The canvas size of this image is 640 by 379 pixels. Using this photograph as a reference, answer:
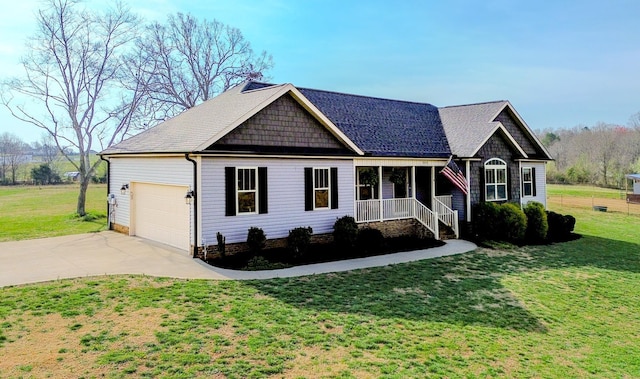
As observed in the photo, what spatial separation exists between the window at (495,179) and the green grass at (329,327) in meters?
8.10

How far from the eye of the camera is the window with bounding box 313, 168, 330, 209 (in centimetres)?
1519

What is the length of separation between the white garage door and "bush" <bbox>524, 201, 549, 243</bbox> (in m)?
15.0

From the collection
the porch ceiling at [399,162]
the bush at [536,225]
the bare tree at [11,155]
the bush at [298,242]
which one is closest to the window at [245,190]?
the bush at [298,242]

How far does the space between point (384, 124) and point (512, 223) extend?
737 cm

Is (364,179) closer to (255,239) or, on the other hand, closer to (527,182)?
(255,239)

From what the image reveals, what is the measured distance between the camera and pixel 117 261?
12.1 metres

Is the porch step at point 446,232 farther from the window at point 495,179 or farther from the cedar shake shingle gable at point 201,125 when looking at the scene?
the cedar shake shingle gable at point 201,125

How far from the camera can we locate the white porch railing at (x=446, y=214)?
18.2 meters

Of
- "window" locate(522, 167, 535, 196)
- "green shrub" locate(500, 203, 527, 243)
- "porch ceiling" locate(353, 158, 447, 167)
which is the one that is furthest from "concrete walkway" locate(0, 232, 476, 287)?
"window" locate(522, 167, 535, 196)

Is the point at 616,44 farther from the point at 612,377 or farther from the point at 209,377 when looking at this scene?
the point at 209,377

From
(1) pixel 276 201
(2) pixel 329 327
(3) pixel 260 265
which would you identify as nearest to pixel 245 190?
(1) pixel 276 201

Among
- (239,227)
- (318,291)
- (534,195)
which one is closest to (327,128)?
(239,227)

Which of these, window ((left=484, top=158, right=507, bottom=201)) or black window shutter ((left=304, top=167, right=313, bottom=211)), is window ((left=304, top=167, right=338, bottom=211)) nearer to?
black window shutter ((left=304, top=167, right=313, bottom=211))

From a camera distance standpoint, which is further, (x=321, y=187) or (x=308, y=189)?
(x=321, y=187)
